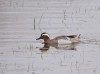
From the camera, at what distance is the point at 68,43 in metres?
16.3

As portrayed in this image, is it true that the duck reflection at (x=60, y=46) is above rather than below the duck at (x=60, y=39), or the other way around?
below

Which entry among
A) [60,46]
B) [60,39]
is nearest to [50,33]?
[60,39]

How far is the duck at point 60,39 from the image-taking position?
15.7 metres

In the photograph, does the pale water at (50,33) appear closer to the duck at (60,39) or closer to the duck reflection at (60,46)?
the duck reflection at (60,46)

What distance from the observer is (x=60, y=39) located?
1586 centimetres

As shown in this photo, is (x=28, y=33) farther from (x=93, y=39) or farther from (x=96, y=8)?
(x=96, y=8)

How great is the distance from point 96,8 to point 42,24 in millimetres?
3142

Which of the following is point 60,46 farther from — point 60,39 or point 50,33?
point 50,33

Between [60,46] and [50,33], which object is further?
[50,33]

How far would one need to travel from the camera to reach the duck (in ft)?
51.7

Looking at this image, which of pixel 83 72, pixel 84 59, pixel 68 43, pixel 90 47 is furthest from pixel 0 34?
pixel 83 72

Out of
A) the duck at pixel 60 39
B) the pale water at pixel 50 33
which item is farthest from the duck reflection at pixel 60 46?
the duck at pixel 60 39

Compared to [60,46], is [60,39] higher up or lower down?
higher up

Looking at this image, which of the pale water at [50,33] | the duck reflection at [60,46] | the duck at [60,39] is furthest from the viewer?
the duck at [60,39]
